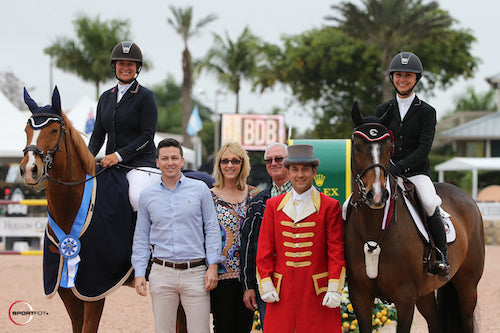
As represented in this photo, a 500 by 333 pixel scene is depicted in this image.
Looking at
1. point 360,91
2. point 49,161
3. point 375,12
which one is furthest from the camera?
point 360,91

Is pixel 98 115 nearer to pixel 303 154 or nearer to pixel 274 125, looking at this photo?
pixel 303 154

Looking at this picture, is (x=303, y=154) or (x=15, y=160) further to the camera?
(x=15, y=160)

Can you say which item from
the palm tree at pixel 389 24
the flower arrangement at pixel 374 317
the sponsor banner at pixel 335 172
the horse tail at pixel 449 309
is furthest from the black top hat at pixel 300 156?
the palm tree at pixel 389 24

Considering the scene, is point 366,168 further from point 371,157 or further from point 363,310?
point 363,310

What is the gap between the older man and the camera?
12.2 feet

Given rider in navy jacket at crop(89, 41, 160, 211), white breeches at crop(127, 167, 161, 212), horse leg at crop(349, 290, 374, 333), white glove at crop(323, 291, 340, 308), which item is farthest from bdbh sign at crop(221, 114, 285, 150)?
white glove at crop(323, 291, 340, 308)

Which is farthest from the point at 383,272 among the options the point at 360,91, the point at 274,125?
the point at 360,91

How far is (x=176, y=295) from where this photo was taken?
393 cm

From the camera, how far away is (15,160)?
18.4 meters

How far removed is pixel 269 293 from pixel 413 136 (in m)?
1.95

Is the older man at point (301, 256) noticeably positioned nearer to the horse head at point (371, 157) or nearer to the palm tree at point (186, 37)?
the horse head at point (371, 157)

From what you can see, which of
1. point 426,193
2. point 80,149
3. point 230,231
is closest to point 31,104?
point 80,149

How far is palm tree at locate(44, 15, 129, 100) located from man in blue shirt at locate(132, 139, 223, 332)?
98.9 feet

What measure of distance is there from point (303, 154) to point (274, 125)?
19.7 meters
